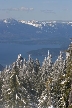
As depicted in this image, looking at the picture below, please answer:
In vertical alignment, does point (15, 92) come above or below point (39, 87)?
above

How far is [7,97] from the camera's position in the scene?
130ft

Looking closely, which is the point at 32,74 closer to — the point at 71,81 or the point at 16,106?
the point at 16,106

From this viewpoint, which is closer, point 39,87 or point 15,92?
point 15,92

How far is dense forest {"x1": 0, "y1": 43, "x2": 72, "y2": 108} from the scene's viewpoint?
516 inches

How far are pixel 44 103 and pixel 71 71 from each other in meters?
24.4

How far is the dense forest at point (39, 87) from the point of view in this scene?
13.1 meters

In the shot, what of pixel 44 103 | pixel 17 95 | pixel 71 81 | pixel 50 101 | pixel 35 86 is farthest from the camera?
pixel 35 86

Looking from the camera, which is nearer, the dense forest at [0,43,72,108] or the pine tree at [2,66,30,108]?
the dense forest at [0,43,72,108]

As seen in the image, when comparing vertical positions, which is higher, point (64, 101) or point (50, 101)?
point (64, 101)

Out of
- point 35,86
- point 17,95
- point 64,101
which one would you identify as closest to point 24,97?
point 17,95

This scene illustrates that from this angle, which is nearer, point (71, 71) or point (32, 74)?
point (71, 71)

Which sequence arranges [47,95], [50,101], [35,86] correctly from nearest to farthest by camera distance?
[50,101]
[47,95]
[35,86]

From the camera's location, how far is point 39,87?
58312 mm

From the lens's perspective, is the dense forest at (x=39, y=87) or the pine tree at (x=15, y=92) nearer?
the dense forest at (x=39, y=87)
